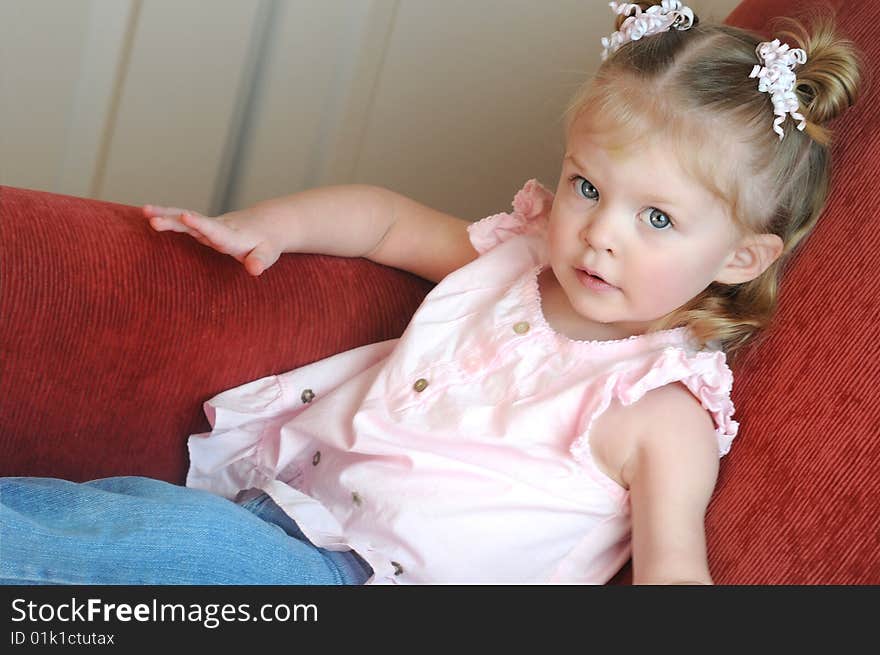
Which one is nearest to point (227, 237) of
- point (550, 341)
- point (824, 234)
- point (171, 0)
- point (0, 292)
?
point (0, 292)

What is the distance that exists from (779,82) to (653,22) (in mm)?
143

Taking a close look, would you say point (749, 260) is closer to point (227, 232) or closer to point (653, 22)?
point (653, 22)

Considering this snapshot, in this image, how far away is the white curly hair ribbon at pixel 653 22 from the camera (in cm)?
108

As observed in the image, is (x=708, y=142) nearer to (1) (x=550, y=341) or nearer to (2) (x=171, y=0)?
(1) (x=550, y=341)

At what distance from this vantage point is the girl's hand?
113 cm

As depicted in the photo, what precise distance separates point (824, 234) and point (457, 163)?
90cm

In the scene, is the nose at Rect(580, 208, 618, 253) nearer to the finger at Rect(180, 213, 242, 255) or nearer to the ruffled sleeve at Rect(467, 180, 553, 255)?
the ruffled sleeve at Rect(467, 180, 553, 255)

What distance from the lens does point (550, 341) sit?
111 centimetres

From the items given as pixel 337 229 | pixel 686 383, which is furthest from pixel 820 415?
pixel 337 229

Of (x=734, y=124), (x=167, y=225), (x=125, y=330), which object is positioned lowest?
(x=125, y=330)

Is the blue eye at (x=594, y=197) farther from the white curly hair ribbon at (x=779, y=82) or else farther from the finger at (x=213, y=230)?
the finger at (x=213, y=230)

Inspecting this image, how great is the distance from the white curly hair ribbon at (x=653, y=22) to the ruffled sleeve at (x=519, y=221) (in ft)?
0.61

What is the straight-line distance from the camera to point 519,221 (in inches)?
48.7

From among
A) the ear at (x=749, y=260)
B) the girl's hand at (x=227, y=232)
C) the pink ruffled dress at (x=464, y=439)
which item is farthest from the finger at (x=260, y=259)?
the ear at (x=749, y=260)
